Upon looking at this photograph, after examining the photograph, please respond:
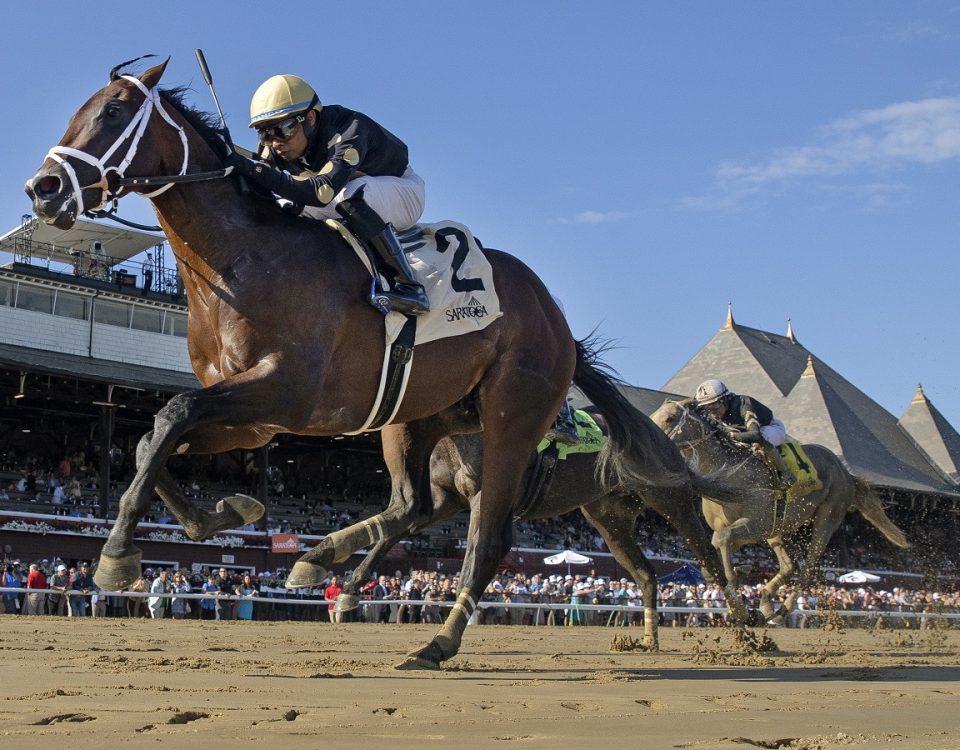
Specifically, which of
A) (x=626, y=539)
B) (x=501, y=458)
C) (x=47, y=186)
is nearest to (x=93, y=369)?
(x=626, y=539)

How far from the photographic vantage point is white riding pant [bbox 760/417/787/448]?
1622 centimetres

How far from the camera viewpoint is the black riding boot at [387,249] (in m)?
7.16

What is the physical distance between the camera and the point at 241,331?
671 cm

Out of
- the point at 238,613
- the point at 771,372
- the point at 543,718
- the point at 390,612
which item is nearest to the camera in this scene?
the point at 543,718

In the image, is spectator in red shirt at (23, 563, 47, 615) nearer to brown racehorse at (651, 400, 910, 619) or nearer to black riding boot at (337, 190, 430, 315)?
brown racehorse at (651, 400, 910, 619)

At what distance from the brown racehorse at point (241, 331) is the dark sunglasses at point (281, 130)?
1.09ft

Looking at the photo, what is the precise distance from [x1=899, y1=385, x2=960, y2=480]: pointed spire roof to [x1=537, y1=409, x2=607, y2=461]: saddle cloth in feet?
147

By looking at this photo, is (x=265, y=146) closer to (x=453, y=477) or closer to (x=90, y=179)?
(x=90, y=179)

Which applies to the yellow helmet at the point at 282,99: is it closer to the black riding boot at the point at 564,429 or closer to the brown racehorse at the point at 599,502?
the brown racehorse at the point at 599,502

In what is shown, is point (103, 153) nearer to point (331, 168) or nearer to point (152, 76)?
point (152, 76)

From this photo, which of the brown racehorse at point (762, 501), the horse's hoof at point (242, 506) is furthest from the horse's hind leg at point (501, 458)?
the brown racehorse at point (762, 501)

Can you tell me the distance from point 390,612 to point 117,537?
Answer: 692 inches

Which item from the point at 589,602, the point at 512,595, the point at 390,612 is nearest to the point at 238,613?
the point at 390,612

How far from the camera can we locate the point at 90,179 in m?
6.55
